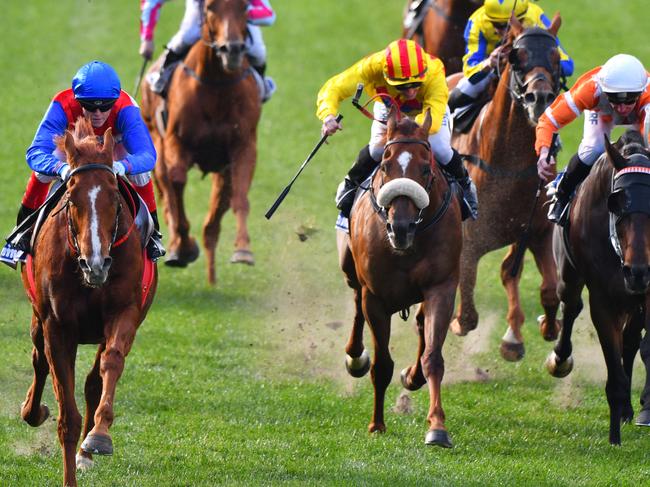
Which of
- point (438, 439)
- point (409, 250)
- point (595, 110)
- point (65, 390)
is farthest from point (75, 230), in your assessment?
point (595, 110)

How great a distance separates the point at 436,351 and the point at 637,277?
1335mm

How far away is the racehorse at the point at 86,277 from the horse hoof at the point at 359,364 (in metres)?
2.75

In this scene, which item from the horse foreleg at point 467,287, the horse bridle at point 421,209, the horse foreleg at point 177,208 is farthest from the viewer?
the horse foreleg at point 177,208

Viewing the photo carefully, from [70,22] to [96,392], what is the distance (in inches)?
771

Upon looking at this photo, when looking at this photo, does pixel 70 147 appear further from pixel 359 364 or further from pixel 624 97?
pixel 359 364

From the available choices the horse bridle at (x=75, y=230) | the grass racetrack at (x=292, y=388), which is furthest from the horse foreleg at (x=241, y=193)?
the horse bridle at (x=75, y=230)

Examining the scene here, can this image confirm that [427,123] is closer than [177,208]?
Yes

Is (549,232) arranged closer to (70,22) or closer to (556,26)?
(556,26)

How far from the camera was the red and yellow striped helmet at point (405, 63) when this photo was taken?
10062 mm

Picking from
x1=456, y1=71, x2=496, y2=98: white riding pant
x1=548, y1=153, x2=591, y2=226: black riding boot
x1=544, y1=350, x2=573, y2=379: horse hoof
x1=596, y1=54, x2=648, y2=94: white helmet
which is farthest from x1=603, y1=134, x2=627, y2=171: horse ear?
x1=456, y1=71, x2=496, y2=98: white riding pant

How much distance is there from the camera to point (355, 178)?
34.6ft

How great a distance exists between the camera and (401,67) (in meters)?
10.1

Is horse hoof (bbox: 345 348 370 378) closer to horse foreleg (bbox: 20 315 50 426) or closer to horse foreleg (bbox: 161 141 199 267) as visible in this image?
horse foreleg (bbox: 20 315 50 426)

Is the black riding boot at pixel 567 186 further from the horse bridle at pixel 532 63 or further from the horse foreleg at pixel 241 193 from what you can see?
the horse foreleg at pixel 241 193
